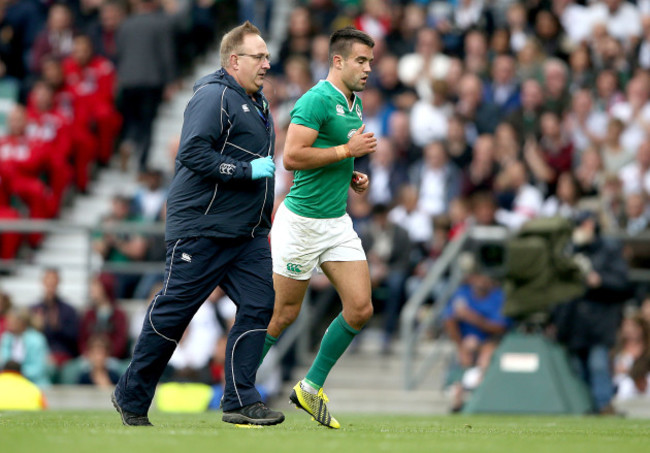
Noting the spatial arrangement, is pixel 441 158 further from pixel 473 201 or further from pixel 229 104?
pixel 229 104

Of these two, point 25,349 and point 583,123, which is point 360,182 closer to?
point 25,349

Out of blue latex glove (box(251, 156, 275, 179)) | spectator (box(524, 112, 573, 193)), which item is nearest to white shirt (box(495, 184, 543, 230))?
spectator (box(524, 112, 573, 193))

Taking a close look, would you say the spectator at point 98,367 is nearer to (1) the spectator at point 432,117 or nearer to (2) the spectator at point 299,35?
(1) the spectator at point 432,117

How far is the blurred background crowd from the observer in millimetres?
14953

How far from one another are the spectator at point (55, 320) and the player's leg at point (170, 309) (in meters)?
7.76

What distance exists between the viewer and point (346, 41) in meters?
8.98

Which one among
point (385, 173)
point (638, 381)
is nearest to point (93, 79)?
point (385, 173)

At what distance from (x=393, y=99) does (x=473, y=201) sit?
9.46 feet

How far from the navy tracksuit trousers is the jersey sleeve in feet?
2.96

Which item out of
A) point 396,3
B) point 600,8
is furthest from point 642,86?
point 396,3

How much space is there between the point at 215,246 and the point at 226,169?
528 mm

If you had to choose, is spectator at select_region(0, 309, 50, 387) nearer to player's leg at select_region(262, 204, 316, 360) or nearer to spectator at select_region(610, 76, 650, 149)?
player's leg at select_region(262, 204, 316, 360)

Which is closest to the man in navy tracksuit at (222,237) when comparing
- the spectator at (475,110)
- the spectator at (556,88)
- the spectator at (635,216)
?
the spectator at (635,216)

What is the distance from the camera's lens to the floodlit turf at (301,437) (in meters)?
6.83
